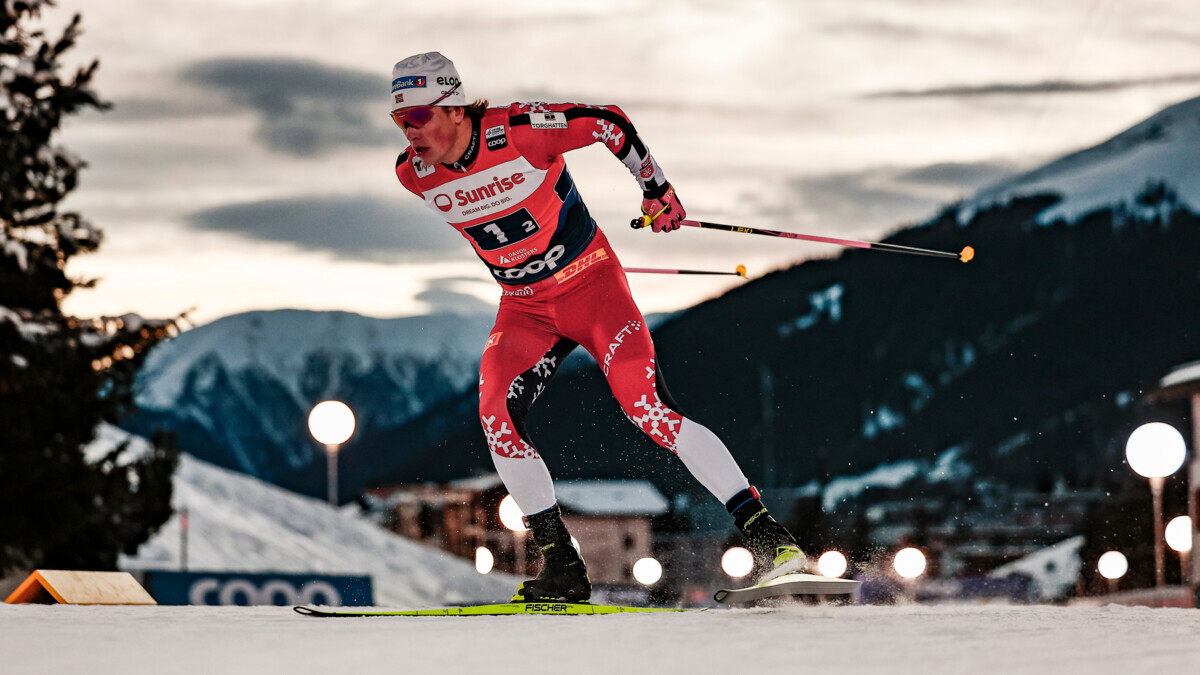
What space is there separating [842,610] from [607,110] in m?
2.03

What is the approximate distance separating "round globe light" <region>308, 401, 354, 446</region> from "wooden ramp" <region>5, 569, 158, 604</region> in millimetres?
5571

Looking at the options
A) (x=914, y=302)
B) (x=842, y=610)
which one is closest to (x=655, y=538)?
(x=842, y=610)

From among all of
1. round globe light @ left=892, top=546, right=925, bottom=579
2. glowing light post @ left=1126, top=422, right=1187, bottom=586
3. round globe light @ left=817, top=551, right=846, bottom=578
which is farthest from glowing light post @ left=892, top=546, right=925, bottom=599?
glowing light post @ left=1126, top=422, right=1187, bottom=586

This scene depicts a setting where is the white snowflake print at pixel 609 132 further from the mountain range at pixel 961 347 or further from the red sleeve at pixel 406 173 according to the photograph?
the mountain range at pixel 961 347

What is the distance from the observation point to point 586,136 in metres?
4.78

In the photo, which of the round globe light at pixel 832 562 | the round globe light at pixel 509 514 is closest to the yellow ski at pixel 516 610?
the round globe light at pixel 832 562

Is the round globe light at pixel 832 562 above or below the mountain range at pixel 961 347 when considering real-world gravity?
below

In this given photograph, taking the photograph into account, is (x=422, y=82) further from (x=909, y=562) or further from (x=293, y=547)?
(x=293, y=547)

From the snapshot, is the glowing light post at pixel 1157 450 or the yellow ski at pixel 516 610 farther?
the glowing light post at pixel 1157 450

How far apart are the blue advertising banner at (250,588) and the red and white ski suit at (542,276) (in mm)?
6050

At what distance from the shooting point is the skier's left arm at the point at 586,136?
473 cm

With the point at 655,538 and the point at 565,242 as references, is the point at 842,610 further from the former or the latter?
the point at 655,538

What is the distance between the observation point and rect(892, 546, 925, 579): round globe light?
1105 centimetres

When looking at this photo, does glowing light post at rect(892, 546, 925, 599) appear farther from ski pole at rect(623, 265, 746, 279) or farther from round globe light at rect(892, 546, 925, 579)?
ski pole at rect(623, 265, 746, 279)
